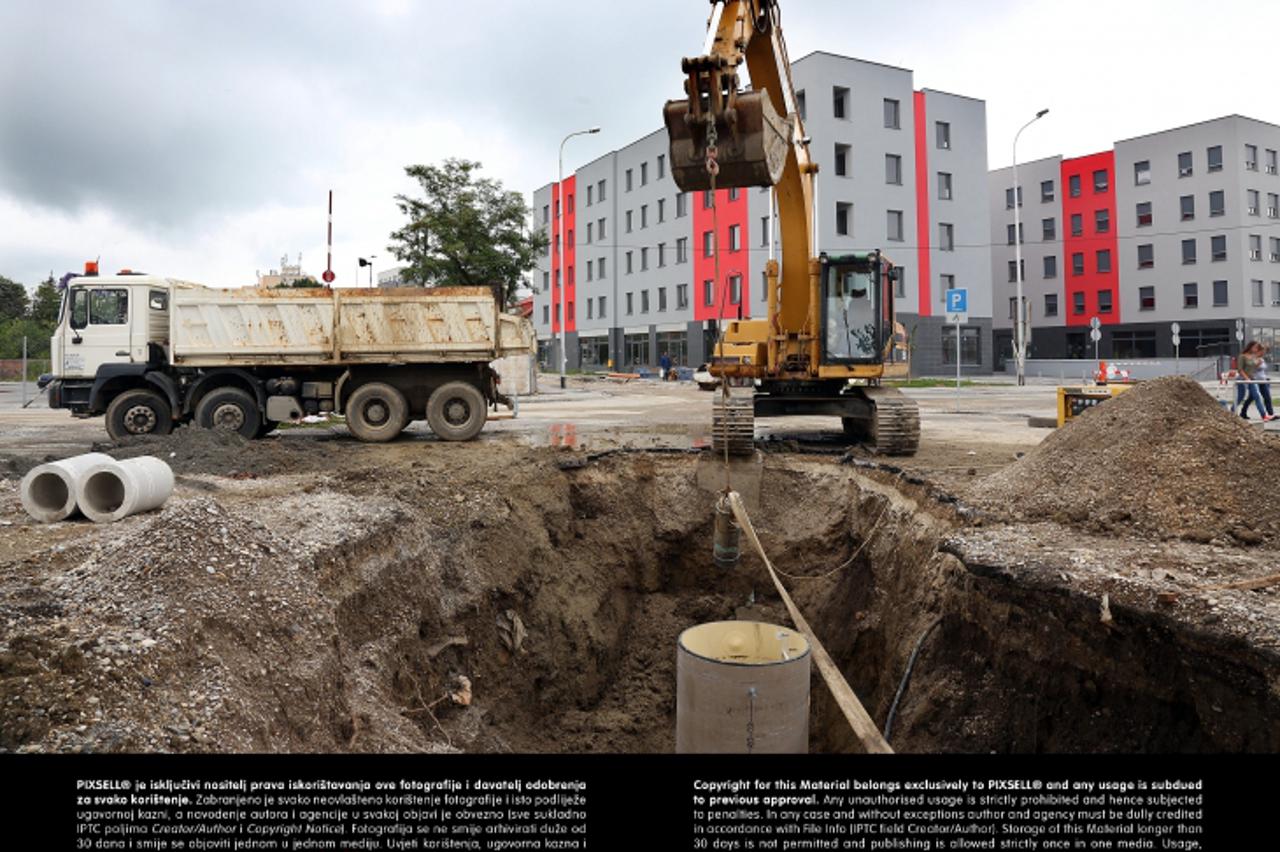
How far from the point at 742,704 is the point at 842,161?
4012 cm

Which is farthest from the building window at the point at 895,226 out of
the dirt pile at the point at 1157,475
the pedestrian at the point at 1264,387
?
the dirt pile at the point at 1157,475

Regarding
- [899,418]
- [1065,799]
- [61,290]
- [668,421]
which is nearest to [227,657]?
[1065,799]

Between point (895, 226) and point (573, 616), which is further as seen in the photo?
point (895, 226)

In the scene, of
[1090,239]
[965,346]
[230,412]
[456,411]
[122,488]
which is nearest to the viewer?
[122,488]

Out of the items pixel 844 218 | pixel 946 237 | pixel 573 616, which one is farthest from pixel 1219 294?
pixel 573 616

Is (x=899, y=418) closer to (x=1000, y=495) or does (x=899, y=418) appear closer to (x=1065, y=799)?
(x=1000, y=495)

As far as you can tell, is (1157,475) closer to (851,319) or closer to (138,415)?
(851,319)

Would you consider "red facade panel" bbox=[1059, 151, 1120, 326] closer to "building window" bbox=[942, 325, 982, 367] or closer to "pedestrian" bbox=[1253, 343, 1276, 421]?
"building window" bbox=[942, 325, 982, 367]

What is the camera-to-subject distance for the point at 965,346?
44656 mm

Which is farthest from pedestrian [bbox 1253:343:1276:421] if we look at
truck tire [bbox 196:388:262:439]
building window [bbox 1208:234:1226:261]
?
building window [bbox 1208:234:1226:261]

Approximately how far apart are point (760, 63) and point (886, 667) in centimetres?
631

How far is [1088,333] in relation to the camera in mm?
54906

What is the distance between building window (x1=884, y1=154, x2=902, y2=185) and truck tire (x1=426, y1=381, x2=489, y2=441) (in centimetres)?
3402

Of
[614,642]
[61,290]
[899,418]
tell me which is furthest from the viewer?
[61,290]
